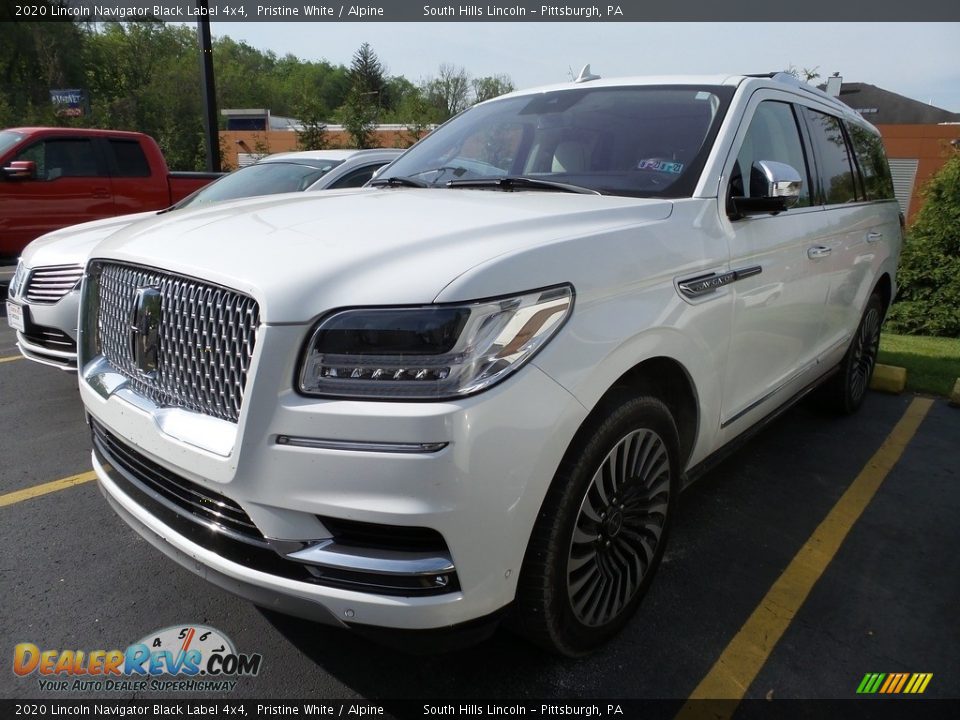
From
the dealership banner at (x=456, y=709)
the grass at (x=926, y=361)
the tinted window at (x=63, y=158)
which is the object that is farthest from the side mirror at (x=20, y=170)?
the grass at (x=926, y=361)

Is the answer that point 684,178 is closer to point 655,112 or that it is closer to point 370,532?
point 655,112

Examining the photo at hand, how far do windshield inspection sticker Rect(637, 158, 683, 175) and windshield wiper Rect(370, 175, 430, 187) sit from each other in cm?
94

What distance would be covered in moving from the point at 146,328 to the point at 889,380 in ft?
18.3

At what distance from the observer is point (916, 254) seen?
11.0m

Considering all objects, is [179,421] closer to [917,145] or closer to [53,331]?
[53,331]

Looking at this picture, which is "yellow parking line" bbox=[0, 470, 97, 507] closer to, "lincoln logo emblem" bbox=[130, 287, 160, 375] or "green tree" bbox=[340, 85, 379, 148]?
"lincoln logo emblem" bbox=[130, 287, 160, 375]

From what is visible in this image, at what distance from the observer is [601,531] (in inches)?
86.0

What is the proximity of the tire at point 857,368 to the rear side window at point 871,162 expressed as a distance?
72 centimetres

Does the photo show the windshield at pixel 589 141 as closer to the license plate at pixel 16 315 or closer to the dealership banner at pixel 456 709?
the dealership banner at pixel 456 709

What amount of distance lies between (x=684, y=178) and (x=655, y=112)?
21.3 inches

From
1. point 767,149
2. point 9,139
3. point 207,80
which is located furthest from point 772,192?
point 207,80

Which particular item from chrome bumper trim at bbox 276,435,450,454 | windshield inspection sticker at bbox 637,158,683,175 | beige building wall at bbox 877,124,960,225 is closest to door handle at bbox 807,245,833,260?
windshield inspection sticker at bbox 637,158,683,175

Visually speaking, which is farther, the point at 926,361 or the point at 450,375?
the point at 926,361

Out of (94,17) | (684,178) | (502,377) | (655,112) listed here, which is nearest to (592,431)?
(502,377)
